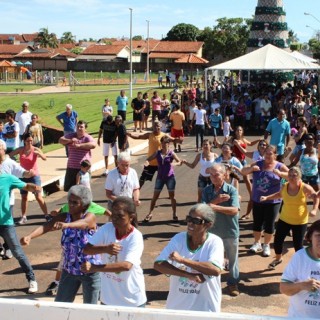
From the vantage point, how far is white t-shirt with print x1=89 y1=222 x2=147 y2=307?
15.6 ft

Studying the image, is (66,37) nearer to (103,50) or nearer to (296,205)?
(103,50)

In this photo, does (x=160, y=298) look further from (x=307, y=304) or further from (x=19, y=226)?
(x=19, y=226)

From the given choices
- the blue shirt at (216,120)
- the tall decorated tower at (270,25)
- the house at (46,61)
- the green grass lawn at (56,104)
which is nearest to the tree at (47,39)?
the house at (46,61)

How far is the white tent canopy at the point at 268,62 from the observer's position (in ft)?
76.3

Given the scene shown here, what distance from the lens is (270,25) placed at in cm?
3209

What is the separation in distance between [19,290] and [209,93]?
21294 millimetres

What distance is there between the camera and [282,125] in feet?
44.3

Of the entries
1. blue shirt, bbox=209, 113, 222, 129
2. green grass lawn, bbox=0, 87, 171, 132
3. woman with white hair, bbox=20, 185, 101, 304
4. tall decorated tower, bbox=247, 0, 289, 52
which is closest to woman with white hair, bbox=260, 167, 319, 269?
woman with white hair, bbox=20, 185, 101, 304

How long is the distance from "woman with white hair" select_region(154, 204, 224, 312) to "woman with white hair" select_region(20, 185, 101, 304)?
3.63 feet

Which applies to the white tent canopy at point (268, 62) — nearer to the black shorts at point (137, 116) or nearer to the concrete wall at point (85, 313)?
the black shorts at point (137, 116)

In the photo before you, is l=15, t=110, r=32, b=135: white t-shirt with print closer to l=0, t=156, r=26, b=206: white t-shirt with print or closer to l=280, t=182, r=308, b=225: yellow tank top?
l=0, t=156, r=26, b=206: white t-shirt with print

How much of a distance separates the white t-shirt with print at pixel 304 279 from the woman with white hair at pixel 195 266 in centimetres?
52

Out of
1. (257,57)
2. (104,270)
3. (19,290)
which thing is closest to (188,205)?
(19,290)

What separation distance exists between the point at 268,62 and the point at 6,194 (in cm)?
1765
